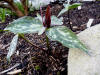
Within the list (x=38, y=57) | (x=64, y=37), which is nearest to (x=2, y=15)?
(x=38, y=57)

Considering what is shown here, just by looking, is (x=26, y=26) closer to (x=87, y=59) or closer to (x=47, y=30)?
(x=47, y=30)

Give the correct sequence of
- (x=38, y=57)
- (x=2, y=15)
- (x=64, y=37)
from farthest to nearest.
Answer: (x=2, y=15) → (x=38, y=57) → (x=64, y=37)

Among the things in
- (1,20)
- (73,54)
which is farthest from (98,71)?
(1,20)

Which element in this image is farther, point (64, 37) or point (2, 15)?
point (2, 15)

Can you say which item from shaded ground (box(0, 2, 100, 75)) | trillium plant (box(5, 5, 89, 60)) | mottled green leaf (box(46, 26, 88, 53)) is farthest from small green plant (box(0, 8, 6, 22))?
mottled green leaf (box(46, 26, 88, 53))

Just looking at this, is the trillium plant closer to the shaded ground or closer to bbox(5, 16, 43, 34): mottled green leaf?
bbox(5, 16, 43, 34): mottled green leaf

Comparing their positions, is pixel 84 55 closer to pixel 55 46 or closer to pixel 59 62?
pixel 59 62

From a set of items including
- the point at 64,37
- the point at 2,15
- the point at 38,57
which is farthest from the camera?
the point at 2,15
